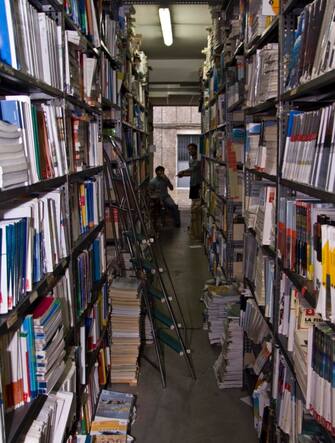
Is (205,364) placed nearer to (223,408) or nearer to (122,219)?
(223,408)

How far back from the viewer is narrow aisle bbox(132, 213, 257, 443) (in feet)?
9.32

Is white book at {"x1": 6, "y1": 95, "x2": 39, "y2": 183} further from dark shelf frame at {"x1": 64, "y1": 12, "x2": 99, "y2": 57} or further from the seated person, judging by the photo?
the seated person

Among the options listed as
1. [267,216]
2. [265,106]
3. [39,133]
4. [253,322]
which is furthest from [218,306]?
[39,133]

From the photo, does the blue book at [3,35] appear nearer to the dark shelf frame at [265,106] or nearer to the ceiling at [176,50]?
the dark shelf frame at [265,106]

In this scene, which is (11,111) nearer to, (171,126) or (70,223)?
(70,223)

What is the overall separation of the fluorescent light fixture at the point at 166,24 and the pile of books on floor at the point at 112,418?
466 cm

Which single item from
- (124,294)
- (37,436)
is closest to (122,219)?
(124,294)

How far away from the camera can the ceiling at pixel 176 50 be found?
662cm

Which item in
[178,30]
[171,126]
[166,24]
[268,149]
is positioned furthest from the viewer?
[171,126]

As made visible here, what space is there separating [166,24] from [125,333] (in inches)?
185

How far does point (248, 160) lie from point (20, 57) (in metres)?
1.93

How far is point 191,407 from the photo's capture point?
3152 millimetres

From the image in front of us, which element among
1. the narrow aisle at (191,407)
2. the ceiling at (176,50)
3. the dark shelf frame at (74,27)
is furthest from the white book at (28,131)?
the ceiling at (176,50)

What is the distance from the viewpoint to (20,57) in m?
1.56
